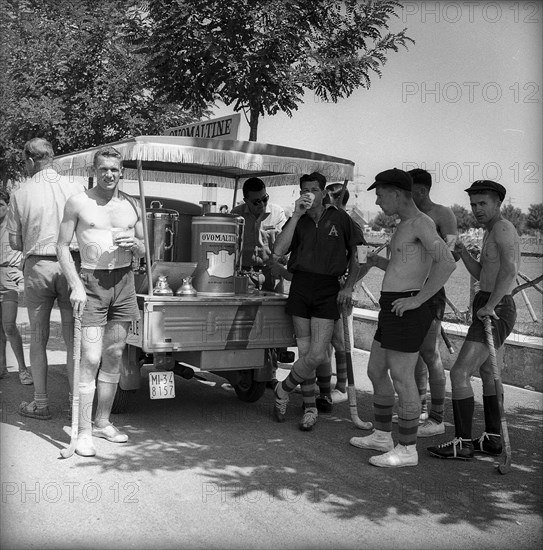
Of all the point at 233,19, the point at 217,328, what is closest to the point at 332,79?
the point at 233,19

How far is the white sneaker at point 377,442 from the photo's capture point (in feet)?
17.4

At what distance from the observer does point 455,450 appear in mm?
5207

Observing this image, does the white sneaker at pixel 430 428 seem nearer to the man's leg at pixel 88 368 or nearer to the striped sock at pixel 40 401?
the man's leg at pixel 88 368

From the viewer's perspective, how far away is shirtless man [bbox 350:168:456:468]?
4.91 m

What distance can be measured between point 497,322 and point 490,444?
0.93 metres

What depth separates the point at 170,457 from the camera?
197 inches

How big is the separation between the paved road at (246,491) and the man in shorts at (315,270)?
25.8 inches

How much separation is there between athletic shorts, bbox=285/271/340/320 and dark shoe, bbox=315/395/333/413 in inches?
42.4

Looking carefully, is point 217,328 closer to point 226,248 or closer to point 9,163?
point 226,248

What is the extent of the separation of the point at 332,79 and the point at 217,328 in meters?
3.99

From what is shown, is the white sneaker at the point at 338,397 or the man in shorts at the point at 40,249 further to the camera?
the white sneaker at the point at 338,397

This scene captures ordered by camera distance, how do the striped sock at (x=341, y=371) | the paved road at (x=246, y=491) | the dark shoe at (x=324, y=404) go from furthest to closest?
the striped sock at (x=341, y=371)
the dark shoe at (x=324, y=404)
the paved road at (x=246, y=491)

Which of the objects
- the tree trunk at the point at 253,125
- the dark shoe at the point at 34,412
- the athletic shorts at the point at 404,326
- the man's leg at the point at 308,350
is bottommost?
the dark shoe at the point at 34,412

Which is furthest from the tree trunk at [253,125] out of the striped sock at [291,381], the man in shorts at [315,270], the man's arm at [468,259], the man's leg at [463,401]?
the man's leg at [463,401]
